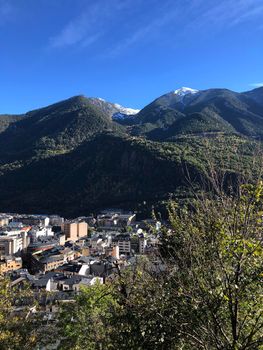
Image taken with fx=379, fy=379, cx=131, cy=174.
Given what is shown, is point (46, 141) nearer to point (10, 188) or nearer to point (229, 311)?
point (10, 188)

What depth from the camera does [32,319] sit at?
13.0 metres

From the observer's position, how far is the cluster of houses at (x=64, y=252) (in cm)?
3934

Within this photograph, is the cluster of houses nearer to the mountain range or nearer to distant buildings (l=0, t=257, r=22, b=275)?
distant buildings (l=0, t=257, r=22, b=275)

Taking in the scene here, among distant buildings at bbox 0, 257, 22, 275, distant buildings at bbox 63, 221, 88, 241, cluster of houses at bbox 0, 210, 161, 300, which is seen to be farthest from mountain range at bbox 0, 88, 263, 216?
distant buildings at bbox 0, 257, 22, 275

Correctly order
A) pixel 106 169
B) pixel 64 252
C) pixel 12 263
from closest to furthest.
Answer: pixel 12 263 → pixel 64 252 → pixel 106 169

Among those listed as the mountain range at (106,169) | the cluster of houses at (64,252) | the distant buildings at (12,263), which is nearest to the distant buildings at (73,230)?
the cluster of houses at (64,252)

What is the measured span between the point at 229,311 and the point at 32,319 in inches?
394

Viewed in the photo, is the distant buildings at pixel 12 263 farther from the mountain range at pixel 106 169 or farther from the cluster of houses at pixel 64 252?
the mountain range at pixel 106 169

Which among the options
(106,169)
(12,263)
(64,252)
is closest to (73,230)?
(64,252)

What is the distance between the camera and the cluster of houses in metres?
39.3

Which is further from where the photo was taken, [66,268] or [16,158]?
[16,158]

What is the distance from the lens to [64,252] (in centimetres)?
5712

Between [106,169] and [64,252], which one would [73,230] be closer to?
[64,252]

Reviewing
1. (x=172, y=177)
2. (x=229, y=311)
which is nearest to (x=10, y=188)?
(x=172, y=177)
